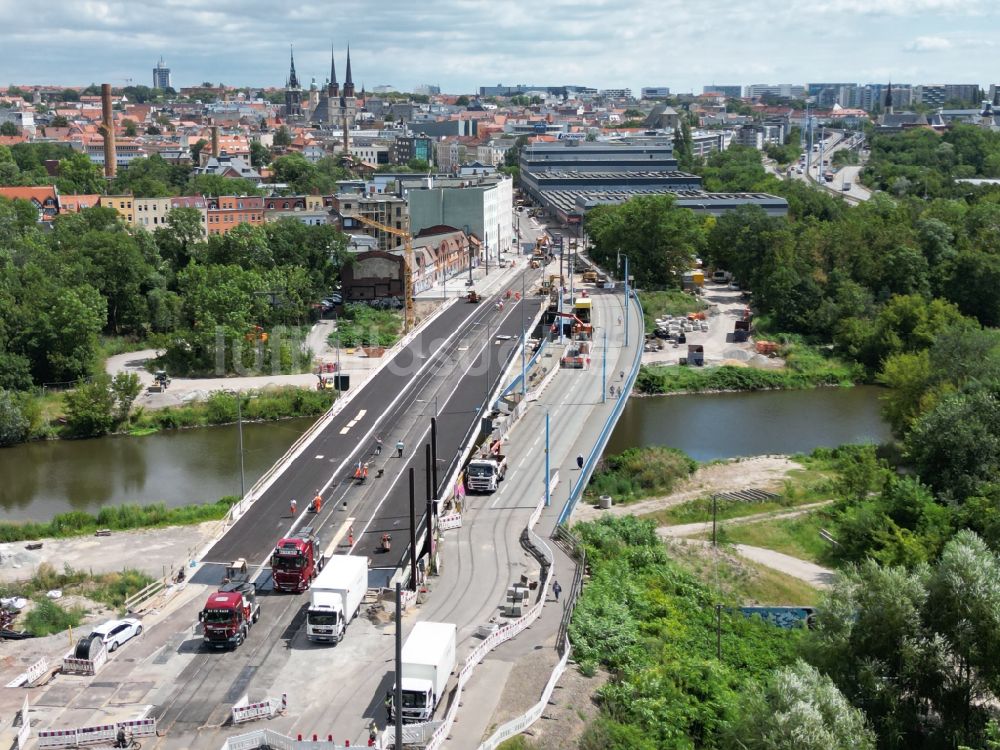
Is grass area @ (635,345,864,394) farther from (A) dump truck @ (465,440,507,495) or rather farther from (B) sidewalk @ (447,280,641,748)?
(A) dump truck @ (465,440,507,495)

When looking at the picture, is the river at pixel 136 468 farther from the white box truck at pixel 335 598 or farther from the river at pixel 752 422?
the white box truck at pixel 335 598

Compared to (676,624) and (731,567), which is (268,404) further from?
(676,624)

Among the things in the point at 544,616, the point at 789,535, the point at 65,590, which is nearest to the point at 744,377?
the point at 789,535

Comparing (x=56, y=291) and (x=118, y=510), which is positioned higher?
Answer: (x=56, y=291)

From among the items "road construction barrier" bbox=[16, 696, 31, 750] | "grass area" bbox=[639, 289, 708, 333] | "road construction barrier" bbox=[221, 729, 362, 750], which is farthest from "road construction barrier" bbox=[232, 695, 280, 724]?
"grass area" bbox=[639, 289, 708, 333]

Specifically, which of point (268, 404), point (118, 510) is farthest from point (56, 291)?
point (118, 510)

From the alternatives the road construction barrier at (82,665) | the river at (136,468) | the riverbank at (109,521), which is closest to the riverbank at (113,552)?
the riverbank at (109,521)

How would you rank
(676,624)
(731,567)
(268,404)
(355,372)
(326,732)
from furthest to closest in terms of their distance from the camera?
1. (355,372)
2. (268,404)
3. (731,567)
4. (676,624)
5. (326,732)
